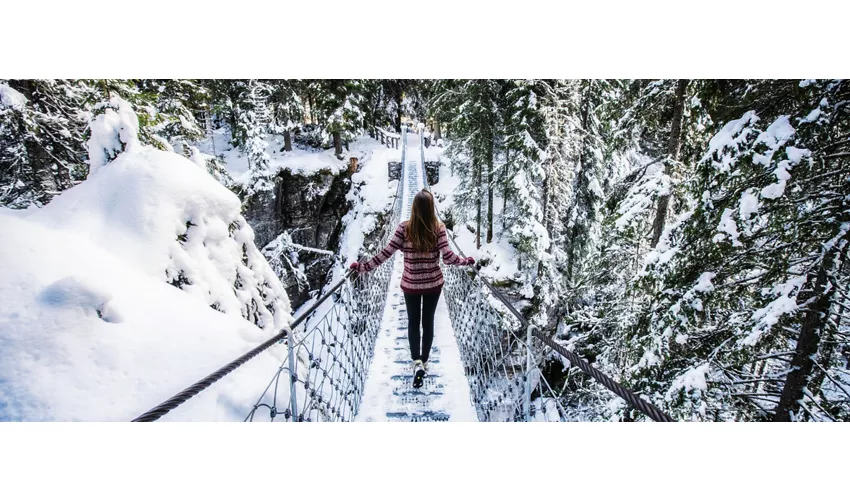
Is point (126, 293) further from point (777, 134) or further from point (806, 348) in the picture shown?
point (806, 348)

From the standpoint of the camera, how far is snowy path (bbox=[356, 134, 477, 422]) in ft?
6.28

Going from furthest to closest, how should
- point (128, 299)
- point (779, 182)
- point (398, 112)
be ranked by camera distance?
point (398, 112) → point (779, 182) → point (128, 299)

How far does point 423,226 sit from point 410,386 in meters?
1.10

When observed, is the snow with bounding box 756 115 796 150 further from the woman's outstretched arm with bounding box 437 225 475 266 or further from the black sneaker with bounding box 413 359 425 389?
the black sneaker with bounding box 413 359 425 389

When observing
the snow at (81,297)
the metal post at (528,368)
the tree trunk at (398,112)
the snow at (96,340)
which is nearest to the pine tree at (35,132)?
the snow at (96,340)

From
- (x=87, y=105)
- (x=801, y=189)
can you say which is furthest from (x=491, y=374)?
(x=87, y=105)

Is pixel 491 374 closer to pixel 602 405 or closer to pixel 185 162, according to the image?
pixel 185 162

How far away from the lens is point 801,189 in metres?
1.95

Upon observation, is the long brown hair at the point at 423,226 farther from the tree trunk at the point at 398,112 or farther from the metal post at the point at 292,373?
the tree trunk at the point at 398,112

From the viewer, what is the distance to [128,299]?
149cm

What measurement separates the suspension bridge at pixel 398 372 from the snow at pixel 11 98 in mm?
3069

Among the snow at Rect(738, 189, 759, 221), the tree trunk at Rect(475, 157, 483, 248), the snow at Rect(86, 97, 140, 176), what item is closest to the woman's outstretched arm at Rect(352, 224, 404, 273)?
the snow at Rect(86, 97, 140, 176)

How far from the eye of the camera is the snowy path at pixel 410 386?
1.92 m

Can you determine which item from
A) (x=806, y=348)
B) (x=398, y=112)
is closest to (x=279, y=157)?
(x=398, y=112)
